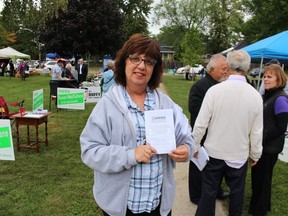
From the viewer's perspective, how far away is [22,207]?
4.08 meters

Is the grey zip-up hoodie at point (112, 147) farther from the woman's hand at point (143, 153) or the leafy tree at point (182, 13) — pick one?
the leafy tree at point (182, 13)

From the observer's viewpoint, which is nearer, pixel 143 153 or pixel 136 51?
pixel 143 153

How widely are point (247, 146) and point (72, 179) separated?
3.10 m

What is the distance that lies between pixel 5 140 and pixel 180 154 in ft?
12.4

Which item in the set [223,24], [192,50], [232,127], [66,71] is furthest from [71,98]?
[223,24]

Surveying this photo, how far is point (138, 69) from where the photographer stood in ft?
6.28

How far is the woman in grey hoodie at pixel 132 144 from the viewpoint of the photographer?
181cm

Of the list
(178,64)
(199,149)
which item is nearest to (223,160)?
(199,149)

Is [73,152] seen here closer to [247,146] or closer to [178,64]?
[247,146]

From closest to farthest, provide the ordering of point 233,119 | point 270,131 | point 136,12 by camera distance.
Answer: point 233,119
point 270,131
point 136,12

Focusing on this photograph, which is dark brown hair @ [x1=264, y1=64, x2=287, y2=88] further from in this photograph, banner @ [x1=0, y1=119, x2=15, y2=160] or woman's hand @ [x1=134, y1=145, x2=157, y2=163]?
banner @ [x1=0, y1=119, x2=15, y2=160]

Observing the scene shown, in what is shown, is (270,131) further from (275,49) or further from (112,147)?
(275,49)

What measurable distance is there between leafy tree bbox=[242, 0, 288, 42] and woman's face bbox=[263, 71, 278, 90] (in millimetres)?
40533

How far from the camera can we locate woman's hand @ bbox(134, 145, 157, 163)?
175 cm
